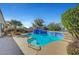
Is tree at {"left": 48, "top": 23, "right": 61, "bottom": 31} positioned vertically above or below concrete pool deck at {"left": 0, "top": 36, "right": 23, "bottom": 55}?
above

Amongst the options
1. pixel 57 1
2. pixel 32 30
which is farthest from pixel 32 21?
pixel 57 1

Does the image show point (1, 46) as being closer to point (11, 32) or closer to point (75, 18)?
point (11, 32)

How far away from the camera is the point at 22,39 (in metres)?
3.78

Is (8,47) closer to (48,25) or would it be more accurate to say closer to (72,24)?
(48,25)

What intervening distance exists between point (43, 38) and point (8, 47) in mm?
384

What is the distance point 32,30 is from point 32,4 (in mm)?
275

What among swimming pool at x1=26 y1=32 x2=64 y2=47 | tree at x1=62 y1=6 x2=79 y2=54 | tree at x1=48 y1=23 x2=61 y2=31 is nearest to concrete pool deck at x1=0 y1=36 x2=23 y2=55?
swimming pool at x1=26 y1=32 x2=64 y2=47

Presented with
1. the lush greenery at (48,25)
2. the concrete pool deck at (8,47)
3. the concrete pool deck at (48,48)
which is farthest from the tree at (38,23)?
the concrete pool deck at (8,47)

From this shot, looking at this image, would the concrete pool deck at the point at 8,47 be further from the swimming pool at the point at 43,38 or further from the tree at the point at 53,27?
the tree at the point at 53,27

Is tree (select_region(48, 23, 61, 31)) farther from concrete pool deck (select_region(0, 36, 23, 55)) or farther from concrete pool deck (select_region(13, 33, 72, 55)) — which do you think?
concrete pool deck (select_region(0, 36, 23, 55))

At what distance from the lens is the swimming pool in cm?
378

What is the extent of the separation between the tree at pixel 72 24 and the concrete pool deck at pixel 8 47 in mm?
553

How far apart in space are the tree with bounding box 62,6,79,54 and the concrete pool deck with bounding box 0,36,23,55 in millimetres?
553

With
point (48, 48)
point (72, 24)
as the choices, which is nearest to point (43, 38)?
point (48, 48)
